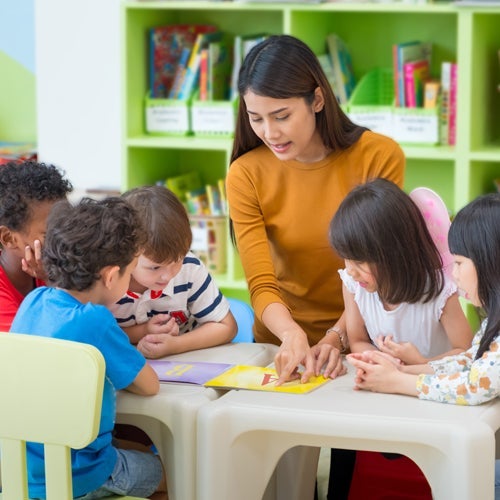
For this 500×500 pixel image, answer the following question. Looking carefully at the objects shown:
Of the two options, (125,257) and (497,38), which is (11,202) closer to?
(125,257)

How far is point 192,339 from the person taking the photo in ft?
6.81

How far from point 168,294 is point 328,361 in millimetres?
381

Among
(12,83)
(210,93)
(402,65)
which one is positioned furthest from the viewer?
(12,83)

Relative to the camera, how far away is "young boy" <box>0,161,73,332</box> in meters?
1.99

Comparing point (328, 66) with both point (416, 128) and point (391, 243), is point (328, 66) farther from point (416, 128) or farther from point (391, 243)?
point (391, 243)

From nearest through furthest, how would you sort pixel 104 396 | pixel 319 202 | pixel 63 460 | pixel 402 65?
pixel 63 460 < pixel 104 396 < pixel 319 202 < pixel 402 65

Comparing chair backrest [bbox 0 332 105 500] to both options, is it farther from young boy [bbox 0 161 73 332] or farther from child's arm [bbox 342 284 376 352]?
child's arm [bbox 342 284 376 352]

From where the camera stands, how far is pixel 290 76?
2035 mm

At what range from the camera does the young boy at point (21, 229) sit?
1989 millimetres

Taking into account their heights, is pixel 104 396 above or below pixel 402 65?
below

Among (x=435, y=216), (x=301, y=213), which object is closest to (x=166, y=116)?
(x=301, y=213)

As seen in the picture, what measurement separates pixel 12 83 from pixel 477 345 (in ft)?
9.47

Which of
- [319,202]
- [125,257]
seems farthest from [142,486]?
[319,202]

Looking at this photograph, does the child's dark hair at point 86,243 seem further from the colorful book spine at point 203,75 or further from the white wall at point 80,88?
the white wall at point 80,88
